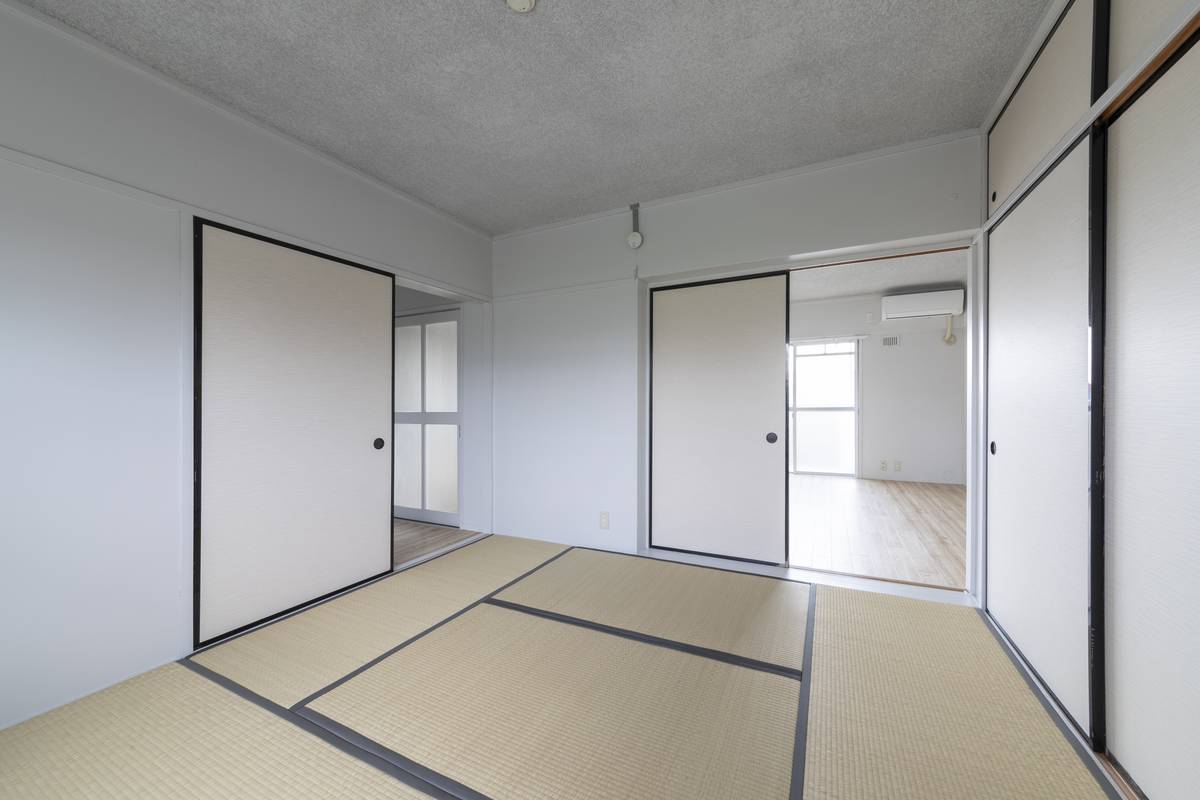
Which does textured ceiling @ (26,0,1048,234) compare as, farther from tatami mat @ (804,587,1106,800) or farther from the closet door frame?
tatami mat @ (804,587,1106,800)

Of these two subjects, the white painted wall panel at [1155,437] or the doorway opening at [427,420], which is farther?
the doorway opening at [427,420]

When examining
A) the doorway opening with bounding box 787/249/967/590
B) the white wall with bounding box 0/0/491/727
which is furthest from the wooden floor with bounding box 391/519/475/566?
the doorway opening with bounding box 787/249/967/590

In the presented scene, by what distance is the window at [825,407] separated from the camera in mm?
6684

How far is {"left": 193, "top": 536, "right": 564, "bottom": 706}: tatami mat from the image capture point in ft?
5.98

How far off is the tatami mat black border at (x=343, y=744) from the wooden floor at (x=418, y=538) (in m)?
1.24

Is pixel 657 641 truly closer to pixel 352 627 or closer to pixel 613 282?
pixel 352 627

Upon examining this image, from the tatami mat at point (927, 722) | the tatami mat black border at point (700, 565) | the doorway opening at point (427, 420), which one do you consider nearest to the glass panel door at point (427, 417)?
the doorway opening at point (427, 420)

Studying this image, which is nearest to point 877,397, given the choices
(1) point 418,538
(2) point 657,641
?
(2) point 657,641

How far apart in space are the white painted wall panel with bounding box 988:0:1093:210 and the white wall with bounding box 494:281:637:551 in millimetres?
2096

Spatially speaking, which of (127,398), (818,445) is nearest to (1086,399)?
(127,398)

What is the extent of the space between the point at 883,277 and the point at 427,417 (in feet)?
18.2

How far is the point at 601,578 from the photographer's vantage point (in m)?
2.79

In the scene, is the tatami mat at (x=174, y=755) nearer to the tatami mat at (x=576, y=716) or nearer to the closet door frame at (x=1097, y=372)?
the tatami mat at (x=576, y=716)

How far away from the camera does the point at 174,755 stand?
141cm
